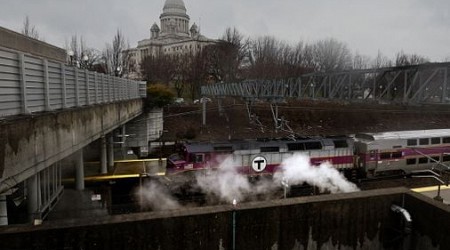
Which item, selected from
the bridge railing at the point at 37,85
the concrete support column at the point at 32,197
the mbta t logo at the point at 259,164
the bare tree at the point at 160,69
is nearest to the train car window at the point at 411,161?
the mbta t logo at the point at 259,164

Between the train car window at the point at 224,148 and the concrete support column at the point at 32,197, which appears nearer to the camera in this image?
the concrete support column at the point at 32,197

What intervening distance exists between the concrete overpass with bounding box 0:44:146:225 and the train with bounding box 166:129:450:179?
316 inches

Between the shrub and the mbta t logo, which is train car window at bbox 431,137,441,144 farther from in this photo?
the shrub

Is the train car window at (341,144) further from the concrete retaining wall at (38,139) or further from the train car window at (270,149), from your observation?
the concrete retaining wall at (38,139)

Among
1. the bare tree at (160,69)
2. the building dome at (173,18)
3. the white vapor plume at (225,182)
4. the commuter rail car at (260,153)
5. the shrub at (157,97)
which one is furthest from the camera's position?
the building dome at (173,18)

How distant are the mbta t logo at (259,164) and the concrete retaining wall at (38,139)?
11492 millimetres

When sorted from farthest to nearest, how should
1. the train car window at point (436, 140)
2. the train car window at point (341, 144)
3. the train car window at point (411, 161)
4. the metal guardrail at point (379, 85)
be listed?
the train car window at point (436, 140)
the train car window at point (411, 161)
the train car window at point (341, 144)
the metal guardrail at point (379, 85)

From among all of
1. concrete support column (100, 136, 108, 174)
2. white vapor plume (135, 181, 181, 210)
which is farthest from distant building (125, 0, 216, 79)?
white vapor plume (135, 181, 181, 210)

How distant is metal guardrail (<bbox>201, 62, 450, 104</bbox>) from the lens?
741 inches

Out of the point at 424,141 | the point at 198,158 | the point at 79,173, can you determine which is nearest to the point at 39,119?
the point at 79,173

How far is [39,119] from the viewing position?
7141 millimetres

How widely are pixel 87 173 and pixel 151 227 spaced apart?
16478 mm

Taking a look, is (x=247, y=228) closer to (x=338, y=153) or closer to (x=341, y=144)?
(x=338, y=153)

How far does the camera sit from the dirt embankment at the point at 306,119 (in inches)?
1787
